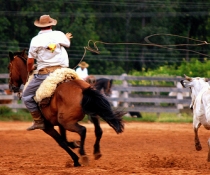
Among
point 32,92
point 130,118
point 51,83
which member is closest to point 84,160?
point 51,83

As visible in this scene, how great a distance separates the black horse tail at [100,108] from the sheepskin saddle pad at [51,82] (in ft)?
1.50

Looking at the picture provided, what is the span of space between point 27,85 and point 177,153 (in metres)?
3.42

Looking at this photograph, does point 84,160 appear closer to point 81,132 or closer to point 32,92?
point 81,132

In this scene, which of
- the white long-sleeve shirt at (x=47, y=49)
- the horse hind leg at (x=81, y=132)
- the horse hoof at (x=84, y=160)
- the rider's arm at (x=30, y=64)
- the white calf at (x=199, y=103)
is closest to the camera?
the horse hind leg at (x=81, y=132)

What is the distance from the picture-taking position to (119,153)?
11961mm

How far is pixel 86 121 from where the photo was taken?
2095 centimetres

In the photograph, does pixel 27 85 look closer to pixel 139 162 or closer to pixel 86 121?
pixel 139 162

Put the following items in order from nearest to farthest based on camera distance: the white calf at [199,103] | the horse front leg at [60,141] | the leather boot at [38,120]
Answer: the horse front leg at [60,141] → the leather boot at [38,120] → the white calf at [199,103]

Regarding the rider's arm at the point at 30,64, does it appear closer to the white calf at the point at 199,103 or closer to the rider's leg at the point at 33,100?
the rider's leg at the point at 33,100

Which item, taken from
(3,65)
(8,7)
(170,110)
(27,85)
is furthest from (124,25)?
(27,85)

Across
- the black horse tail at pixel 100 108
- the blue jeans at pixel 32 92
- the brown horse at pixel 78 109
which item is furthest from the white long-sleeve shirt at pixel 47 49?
the black horse tail at pixel 100 108

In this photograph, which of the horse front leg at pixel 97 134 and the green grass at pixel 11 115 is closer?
the horse front leg at pixel 97 134

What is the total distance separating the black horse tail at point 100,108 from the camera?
9.59m

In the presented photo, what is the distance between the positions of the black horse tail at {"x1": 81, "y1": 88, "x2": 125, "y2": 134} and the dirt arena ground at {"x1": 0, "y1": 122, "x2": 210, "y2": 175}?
2.26ft
